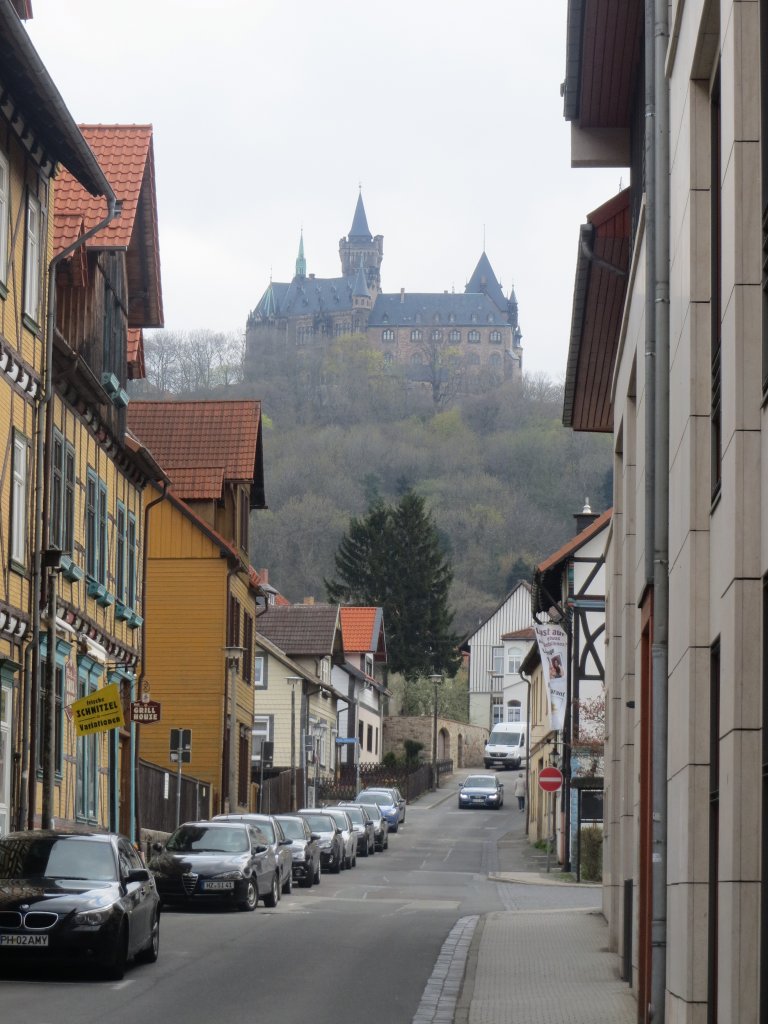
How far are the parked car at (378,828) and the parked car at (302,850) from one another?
1419 cm

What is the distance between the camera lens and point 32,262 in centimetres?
2294

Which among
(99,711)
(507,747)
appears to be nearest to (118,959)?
(99,711)

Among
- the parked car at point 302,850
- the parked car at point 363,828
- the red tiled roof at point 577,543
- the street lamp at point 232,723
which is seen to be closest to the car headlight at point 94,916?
the parked car at point 302,850

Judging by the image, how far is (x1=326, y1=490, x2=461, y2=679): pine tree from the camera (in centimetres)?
9719

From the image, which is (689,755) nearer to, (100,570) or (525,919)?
(525,919)

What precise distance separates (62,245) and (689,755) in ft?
59.2

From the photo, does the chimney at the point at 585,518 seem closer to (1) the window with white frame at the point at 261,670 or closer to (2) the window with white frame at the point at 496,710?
(1) the window with white frame at the point at 261,670

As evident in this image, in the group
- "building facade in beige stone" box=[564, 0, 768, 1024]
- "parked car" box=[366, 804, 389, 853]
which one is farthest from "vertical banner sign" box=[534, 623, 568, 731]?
"building facade in beige stone" box=[564, 0, 768, 1024]

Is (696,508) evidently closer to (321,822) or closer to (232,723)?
(321,822)

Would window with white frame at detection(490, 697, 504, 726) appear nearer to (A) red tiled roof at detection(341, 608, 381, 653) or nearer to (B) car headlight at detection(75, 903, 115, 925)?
(A) red tiled roof at detection(341, 608, 381, 653)

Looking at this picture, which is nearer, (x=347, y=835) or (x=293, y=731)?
(x=347, y=835)

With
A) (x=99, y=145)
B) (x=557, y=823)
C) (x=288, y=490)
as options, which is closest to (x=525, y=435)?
(x=288, y=490)

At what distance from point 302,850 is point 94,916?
17.2 metres

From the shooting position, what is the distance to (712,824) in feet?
32.2
